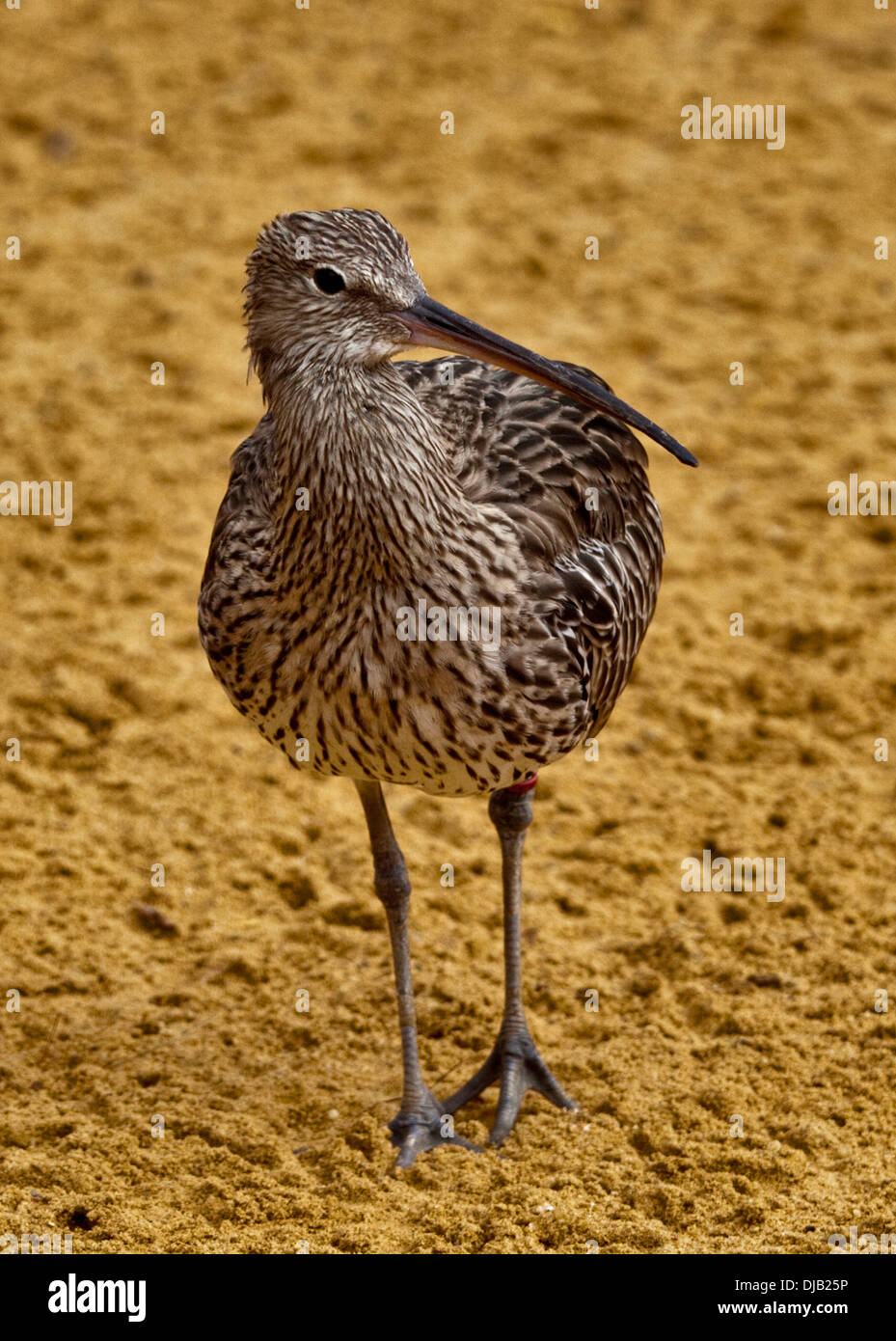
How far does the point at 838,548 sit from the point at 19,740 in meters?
3.64

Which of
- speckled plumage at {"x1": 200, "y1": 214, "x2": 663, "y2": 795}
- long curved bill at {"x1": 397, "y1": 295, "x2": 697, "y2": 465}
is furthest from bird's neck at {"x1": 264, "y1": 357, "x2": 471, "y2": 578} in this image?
long curved bill at {"x1": 397, "y1": 295, "x2": 697, "y2": 465}

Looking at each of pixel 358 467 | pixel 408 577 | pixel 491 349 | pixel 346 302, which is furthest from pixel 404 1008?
pixel 346 302

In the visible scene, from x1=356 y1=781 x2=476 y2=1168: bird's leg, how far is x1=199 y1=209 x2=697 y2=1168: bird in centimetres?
6

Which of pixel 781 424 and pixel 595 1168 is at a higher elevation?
pixel 781 424

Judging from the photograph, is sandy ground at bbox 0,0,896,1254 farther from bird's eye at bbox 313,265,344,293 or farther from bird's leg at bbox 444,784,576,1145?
bird's eye at bbox 313,265,344,293

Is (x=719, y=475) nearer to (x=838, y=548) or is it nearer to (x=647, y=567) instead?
(x=838, y=548)

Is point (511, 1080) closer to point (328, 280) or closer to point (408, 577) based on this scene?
point (408, 577)

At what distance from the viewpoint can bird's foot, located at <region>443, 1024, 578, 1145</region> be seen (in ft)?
16.9

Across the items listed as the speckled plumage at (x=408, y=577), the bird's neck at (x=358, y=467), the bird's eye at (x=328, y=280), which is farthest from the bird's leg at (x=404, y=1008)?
the bird's eye at (x=328, y=280)
